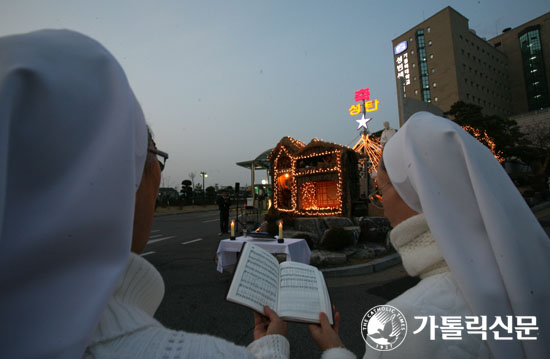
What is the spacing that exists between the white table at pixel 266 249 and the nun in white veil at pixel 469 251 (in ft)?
12.6

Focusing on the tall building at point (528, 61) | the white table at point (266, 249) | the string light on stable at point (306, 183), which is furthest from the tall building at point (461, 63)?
the white table at point (266, 249)

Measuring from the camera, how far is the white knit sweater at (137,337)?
2.11ft

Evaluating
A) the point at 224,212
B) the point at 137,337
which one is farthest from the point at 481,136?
the point at 137,337

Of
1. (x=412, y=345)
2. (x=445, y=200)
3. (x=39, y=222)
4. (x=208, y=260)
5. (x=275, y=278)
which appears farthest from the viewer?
(x=208, y=260)

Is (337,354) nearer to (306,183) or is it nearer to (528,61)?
(306,183)

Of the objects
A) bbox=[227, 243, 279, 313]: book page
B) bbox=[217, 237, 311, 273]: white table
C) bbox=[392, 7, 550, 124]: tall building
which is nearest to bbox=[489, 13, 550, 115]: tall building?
bbox=[392, 7, 550, 124]: tall building

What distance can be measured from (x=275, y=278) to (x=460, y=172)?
1.14m

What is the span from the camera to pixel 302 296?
135cm

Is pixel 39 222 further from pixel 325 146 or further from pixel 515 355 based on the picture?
pixel 325 146

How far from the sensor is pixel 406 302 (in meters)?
1.09

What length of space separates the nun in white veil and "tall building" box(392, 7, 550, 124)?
59446 millimetres

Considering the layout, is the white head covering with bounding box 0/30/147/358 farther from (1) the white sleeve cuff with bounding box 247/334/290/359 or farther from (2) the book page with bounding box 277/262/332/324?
(2) the book page with bounding box 277/262/332/324

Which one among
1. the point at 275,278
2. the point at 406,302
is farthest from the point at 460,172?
the point at 275,278

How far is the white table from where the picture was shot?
16.6 feet
